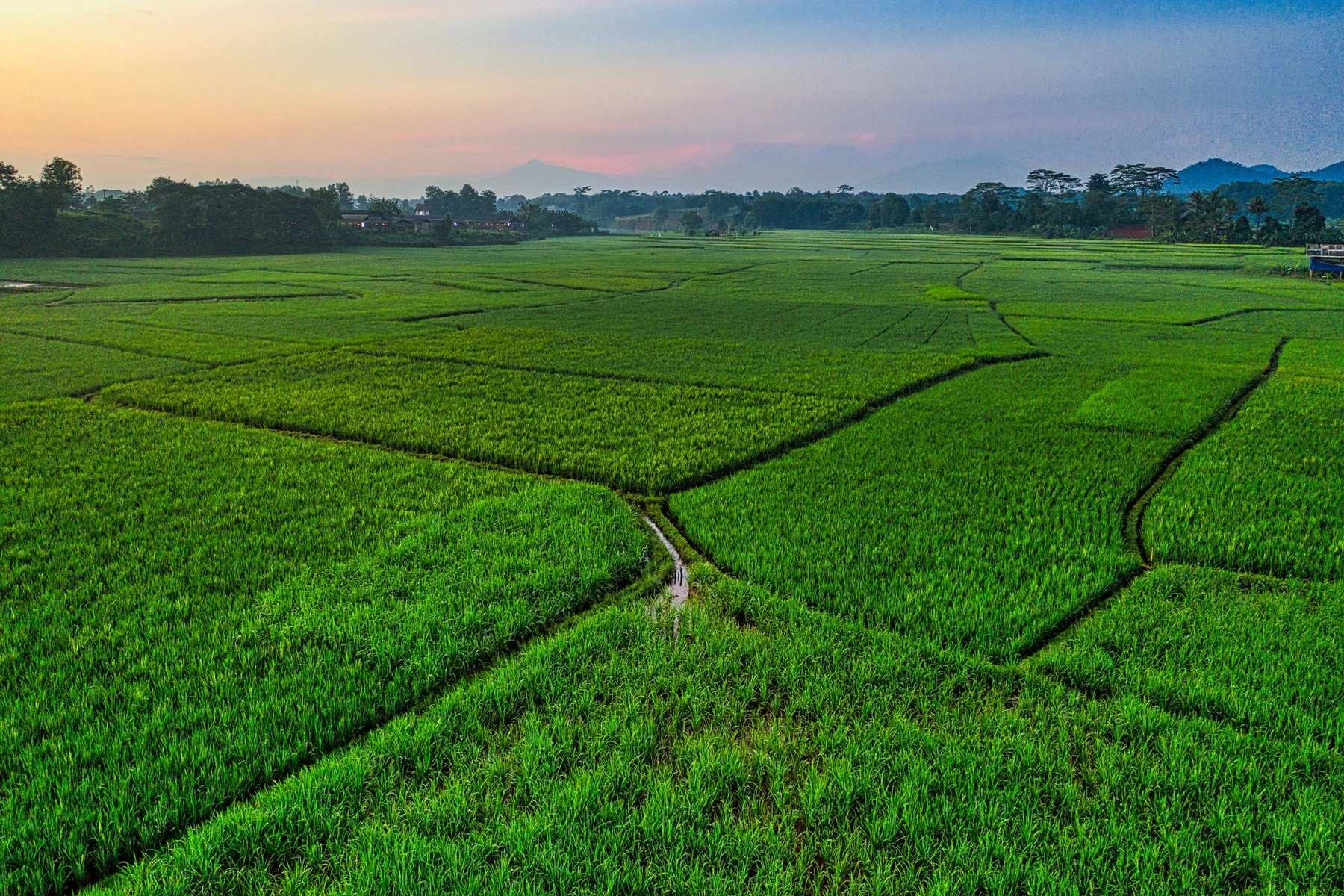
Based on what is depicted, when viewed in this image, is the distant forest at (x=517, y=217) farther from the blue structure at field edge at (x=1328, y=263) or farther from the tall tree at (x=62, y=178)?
the blue structure at field edge at (x=1328, y=263)

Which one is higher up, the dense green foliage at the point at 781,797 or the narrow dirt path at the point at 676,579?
the narrow dirt path at the point at 676,579

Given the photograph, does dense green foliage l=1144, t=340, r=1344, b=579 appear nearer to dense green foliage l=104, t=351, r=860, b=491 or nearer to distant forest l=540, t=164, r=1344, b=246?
dense green foliage l=104, t=351, r=860, b=491

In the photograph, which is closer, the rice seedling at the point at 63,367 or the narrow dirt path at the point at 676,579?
the narrow dirt path at the point at 676,579

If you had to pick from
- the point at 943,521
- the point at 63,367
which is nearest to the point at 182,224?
the point at 63,367

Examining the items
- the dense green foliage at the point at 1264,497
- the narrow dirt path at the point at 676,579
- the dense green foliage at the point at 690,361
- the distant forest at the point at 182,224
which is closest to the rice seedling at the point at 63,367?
the dense green foliage at the point at 690,361

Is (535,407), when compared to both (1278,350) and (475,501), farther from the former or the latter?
(1278,350)

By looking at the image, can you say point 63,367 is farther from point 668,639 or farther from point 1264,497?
point 1264,497
